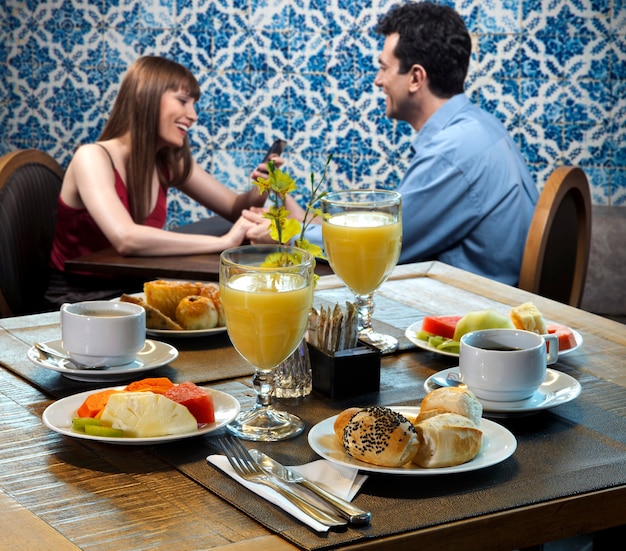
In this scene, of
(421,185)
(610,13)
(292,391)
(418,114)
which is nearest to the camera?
(292,391)

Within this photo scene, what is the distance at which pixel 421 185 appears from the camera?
9.23ft

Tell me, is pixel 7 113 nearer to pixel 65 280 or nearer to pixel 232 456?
pixel 65 280

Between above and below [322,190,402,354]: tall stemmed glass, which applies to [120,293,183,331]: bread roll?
below

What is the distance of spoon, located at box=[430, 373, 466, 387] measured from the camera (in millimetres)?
1392

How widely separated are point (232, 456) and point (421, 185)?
5.81 feet

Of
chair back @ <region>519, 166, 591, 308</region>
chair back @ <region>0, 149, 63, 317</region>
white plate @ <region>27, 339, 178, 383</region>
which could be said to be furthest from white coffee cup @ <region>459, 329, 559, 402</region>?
chair back @ <region>0, 149, 63, 317</region>

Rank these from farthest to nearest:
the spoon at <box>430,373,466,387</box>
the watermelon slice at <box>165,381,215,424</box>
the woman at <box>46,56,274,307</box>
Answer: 1. the woman at <box>46,56,274,307</box>
2. the spoon at <box>430,373,466,387</box>
3. the watermelon slice at <box>165,381,215,424</box>

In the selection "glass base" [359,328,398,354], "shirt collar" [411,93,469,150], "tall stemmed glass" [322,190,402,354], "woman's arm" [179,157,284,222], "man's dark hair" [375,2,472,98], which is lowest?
"woman's arm" [179,157,284,222]

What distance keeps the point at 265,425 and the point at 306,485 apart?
0.20 metres

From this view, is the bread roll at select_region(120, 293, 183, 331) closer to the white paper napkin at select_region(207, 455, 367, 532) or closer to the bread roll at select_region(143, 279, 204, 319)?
the bread roll at select_region(143, 279, 204, 319)

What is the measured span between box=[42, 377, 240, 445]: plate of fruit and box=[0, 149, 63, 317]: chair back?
1.38 m

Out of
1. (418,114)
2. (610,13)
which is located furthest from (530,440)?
(610,13)

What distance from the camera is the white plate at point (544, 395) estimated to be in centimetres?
130

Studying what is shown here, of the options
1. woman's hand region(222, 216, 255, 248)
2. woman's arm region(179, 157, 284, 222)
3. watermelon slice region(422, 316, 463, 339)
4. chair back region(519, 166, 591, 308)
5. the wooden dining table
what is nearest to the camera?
the wooden dining table
